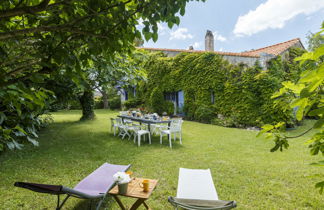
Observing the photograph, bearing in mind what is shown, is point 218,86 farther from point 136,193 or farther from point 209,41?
point 136,193

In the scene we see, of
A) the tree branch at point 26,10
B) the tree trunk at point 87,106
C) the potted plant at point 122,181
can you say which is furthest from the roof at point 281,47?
the tree branch at point 26,10

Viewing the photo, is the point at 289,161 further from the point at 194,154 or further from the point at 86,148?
the point at 86,148

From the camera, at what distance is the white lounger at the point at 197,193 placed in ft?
7.63

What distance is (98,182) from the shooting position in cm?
349

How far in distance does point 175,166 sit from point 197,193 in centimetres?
211

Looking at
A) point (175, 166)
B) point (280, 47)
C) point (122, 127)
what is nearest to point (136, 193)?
point (175, 166)

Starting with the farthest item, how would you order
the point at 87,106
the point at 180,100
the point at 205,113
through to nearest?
the point at 180,100 < the point at 87,106 < the point at 205,113

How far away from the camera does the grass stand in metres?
3.54

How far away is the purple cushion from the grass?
1.28ft

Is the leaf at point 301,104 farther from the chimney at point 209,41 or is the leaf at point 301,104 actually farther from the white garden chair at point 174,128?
the chimney at point 209,41

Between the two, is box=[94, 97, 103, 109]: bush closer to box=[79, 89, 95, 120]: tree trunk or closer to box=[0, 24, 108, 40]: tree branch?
box=[79, 89, 95, 120]: tree trunk

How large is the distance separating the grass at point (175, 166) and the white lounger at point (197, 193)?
0.45m

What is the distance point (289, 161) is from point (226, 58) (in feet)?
26.0

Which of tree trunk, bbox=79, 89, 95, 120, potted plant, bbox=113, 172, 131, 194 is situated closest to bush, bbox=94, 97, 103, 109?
tree trunk, bbox=79, 89, 95, 120
